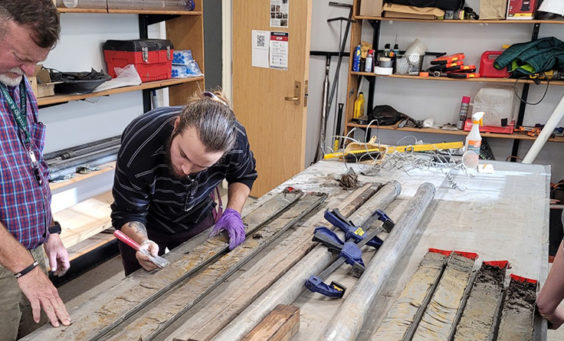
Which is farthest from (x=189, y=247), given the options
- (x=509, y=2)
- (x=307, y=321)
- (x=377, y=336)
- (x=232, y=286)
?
(x=509, y=2)

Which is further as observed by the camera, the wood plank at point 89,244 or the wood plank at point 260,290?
the wood plank at point 89,244

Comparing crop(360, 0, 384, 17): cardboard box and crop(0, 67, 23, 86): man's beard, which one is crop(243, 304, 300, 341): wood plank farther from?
crop(360, 0, 384, 17): cardboard box

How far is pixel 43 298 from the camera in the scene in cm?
127

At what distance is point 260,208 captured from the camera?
5.82ft

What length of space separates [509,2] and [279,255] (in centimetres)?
320

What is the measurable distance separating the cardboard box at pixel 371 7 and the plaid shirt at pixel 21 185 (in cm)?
301

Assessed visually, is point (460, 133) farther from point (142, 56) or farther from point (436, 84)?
point (142, 56)

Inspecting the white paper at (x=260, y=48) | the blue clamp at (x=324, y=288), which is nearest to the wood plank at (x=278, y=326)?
the blue clamp at (x=324, y=288)

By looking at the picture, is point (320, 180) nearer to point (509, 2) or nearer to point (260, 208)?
point (260, 208)

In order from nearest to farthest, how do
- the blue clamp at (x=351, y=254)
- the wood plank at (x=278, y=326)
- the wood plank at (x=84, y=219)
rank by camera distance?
the wood plank at (x=278, y=326) → the blue clamp at (x=351, y=254) → the wood plank at (x=84, y=219)

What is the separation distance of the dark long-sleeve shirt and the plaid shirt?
250mm

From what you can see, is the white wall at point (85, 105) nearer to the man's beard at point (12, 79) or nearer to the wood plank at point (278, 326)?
the man's beard at point (12, 79)

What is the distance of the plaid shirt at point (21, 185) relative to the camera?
4.69 ft

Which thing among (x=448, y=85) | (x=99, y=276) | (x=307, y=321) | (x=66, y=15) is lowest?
(x=99, y=276)
